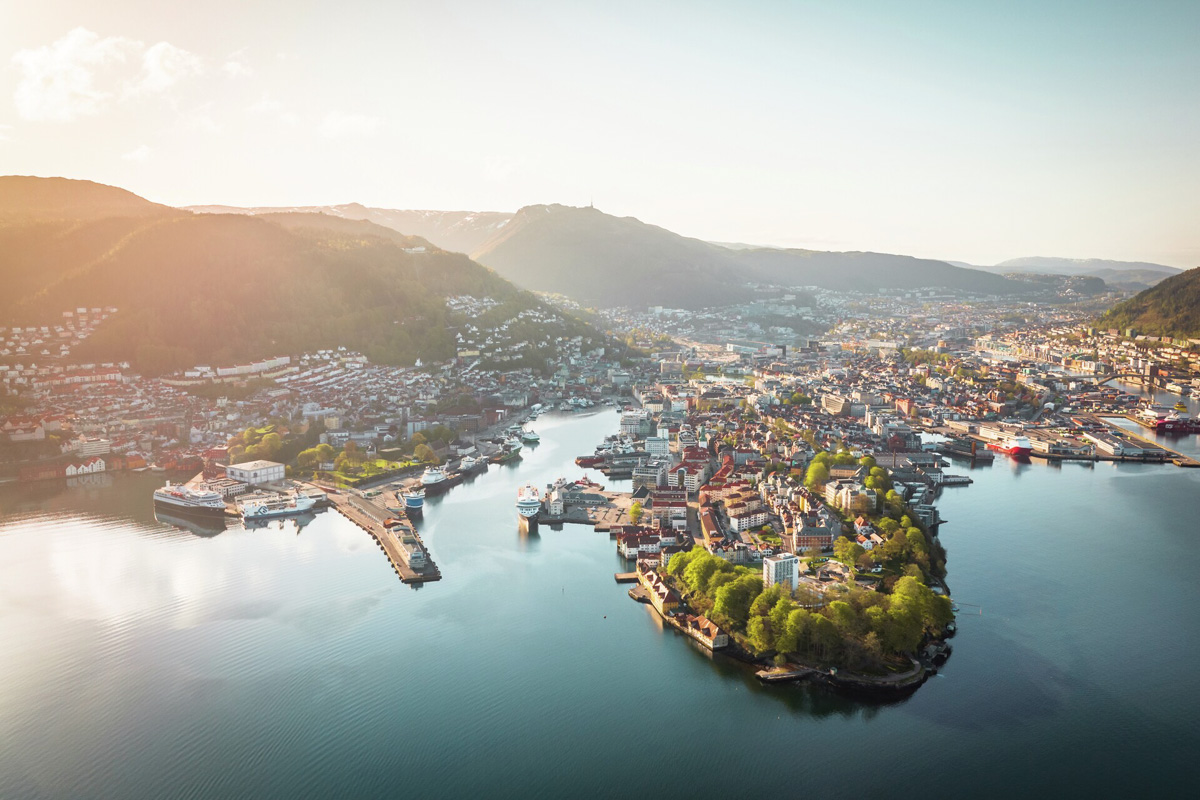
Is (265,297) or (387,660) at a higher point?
(265,297)

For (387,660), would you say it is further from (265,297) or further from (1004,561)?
(265,297)

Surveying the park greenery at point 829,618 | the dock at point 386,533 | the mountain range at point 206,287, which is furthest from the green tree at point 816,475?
the mountain range at point 206,287

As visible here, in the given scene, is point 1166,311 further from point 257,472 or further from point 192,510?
point 192,510

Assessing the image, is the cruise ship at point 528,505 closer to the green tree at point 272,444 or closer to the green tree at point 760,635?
the green tree at point 760,635

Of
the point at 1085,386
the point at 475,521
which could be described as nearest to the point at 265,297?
the point at 475,521

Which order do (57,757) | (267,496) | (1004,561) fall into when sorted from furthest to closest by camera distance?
(267,496)
(1004,561)
(57,757)

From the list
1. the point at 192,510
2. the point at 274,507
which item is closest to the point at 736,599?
the point at 274,507

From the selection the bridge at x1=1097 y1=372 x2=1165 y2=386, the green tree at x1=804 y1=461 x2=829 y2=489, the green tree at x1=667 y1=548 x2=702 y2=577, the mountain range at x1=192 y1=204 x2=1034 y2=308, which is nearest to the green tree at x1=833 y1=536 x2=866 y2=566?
the green tree at x1=667 y1=548 x2=702 y2=577
